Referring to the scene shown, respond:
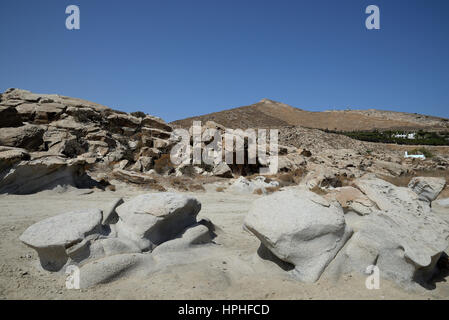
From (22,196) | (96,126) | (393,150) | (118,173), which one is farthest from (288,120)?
(22,196)

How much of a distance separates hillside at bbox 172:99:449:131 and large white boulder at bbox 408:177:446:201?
39528mm

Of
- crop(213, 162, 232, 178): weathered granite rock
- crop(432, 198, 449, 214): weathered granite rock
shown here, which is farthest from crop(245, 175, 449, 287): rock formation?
crop(213, 162, 232, 178): weathered granite rock

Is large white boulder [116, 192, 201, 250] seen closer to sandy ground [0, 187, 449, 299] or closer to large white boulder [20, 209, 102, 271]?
large white boulder [20, 209, 102, 271]

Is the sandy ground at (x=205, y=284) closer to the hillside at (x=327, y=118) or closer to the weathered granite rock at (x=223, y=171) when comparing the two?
the weathered granite rock at (x=223, y=171)

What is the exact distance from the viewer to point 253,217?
4035 mm

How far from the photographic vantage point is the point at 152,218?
4.24 meters

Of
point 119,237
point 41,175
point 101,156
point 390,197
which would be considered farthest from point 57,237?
point 101,156

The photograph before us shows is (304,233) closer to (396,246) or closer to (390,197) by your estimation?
(396,246)

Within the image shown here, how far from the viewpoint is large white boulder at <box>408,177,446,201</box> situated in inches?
255

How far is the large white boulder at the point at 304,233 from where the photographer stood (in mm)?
3604

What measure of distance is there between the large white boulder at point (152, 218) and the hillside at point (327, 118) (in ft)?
137

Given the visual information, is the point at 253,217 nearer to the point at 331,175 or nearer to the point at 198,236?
the point at 198,236

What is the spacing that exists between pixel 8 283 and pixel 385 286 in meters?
4.37

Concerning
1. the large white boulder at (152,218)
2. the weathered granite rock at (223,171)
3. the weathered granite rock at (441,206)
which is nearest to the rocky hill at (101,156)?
the weathered granite rock at (223,171)
